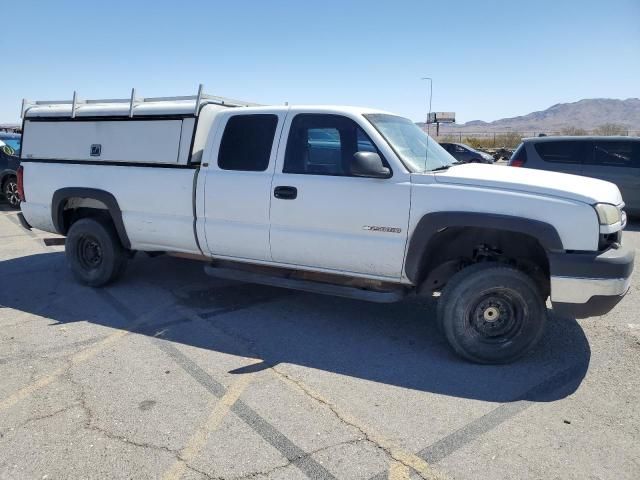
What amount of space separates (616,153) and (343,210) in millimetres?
8542

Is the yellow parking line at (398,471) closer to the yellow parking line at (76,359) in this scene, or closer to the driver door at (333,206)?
the driver door at (333,206)

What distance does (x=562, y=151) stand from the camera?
10.6 meters

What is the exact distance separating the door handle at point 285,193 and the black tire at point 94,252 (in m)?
2.34

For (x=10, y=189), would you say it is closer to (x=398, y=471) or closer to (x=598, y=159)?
(x=398, y=471)

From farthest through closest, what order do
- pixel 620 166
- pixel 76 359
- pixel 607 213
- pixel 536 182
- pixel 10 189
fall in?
pixel 10 189
pixel 620 166
pixel 76 359
pixel 536 182
pixel 607 213

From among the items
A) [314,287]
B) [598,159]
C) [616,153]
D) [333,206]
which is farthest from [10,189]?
[616,153]

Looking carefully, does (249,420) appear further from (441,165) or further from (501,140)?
(501,140)

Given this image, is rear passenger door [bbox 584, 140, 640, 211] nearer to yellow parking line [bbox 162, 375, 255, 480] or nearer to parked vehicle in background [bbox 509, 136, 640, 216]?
parked vehicle in background [bbox 509, 136, 640, 216]

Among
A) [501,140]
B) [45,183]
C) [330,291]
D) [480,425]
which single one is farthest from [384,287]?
[501,140]

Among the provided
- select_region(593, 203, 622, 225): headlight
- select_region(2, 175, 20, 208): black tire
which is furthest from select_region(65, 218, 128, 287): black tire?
select_region(2, 175, 20, 208): black tire

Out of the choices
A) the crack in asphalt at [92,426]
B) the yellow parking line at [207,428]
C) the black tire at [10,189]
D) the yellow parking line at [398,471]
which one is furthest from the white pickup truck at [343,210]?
the black tire at [10,189]

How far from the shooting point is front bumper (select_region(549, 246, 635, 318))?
3.72m

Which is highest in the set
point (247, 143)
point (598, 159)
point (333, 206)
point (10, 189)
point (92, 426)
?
point (247, 143)

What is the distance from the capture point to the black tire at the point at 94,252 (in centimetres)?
588
